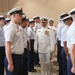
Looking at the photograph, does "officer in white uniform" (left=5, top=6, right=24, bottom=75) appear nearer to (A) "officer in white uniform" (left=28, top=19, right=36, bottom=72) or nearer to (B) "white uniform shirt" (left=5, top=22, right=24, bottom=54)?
(B) "white uniform shirt" (left=5, top=22, right=24, bottom=54)

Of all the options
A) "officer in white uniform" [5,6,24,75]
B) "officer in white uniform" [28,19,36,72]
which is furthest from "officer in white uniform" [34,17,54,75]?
"officer in white uniform" [5,6,24,75]

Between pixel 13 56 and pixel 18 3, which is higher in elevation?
pixel 18 3

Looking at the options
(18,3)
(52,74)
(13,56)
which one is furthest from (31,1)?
(13,56)

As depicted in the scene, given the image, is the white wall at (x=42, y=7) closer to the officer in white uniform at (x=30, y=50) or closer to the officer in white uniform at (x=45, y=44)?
the officer in white uniform at (x=30, y=50)

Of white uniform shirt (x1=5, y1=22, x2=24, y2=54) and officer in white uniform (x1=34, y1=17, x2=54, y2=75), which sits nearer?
white uniform shirt (x1=5, y1=22, x2=24, y2=54)

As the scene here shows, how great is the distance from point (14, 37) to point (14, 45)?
0.12 m

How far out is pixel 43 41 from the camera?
5.02 m

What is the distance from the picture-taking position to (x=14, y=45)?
10.6 feet

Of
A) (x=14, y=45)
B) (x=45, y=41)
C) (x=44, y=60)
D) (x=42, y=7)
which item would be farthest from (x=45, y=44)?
(x=42, y=7)

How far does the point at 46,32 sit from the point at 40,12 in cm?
685

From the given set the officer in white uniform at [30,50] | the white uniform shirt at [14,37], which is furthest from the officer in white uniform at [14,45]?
the officer in white uniform at [30,50]

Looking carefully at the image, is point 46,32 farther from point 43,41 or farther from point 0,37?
point 0,37

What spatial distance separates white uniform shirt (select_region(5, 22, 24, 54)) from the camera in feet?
10.3

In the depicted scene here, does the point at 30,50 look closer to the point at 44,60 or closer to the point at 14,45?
the point at 44,60
